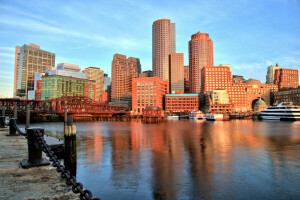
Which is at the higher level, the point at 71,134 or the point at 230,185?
the point at 71,134

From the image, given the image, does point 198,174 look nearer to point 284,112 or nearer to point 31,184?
point 31,184

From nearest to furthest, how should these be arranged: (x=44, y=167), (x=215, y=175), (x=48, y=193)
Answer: (x=48, y=193) → (x=44, y=167) → (x=215, y=175)

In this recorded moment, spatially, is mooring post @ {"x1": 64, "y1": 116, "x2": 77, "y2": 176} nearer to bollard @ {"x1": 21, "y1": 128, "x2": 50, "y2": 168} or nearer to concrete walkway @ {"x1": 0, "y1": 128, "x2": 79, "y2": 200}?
concrete walkway @ {"x1": 0, "y1": 128, "x2": 79, "y2": 200}

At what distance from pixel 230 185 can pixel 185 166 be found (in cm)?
654

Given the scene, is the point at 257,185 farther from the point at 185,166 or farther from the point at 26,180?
the point at 26,180

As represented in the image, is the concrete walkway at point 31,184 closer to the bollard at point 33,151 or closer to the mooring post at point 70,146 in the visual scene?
the bollard at point 33,151

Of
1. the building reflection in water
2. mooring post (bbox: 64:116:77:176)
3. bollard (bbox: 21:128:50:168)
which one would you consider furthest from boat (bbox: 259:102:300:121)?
bollard (bbox: 21:128:50:168)

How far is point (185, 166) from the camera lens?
2458 centimetres

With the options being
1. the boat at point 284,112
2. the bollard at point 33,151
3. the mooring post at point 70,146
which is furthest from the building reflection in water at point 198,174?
the boat at point 284,112

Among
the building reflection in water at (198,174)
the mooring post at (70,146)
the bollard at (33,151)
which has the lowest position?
the building reflection in water at (198,174)

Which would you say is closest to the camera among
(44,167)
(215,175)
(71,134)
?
(44,167)

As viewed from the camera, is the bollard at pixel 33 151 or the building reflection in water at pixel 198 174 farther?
the building reflection in water at pixel 198 174

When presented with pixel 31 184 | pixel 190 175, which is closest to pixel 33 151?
pixel 31 184

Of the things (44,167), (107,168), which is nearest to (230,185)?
(107,168)
